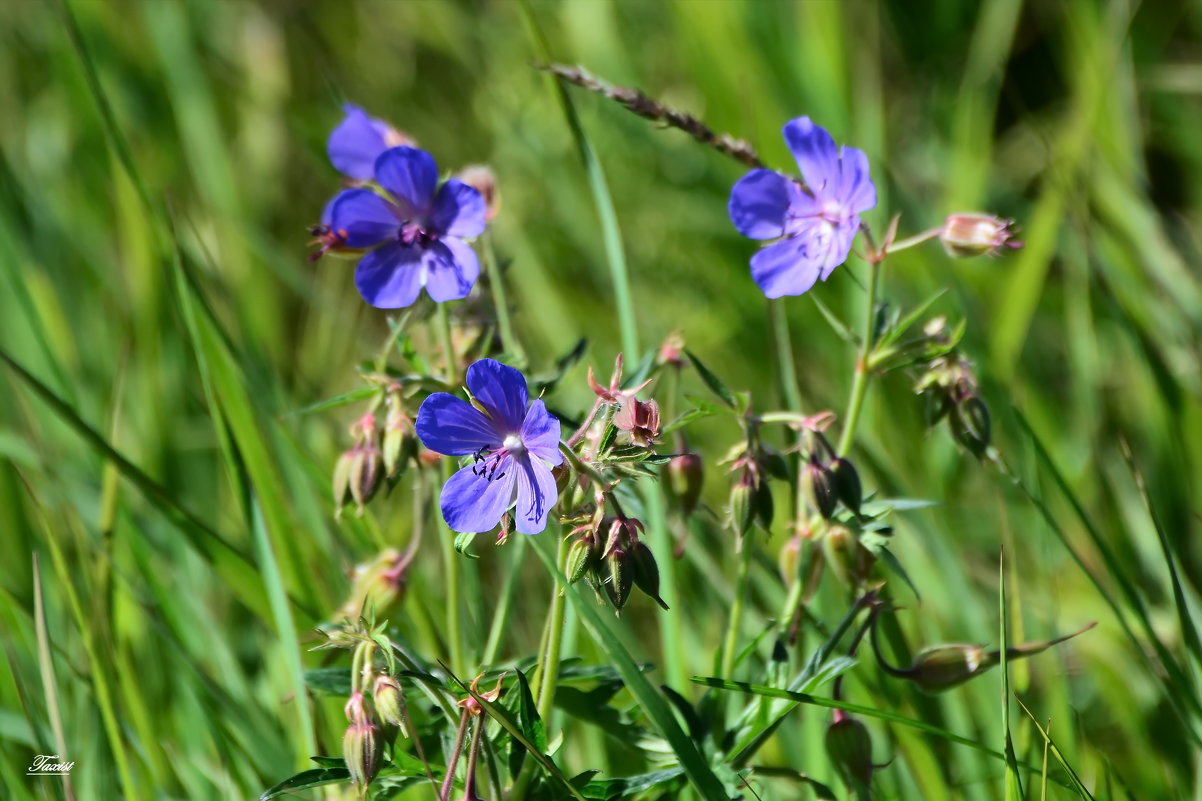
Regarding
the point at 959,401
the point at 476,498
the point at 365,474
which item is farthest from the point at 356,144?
the point at 959,401

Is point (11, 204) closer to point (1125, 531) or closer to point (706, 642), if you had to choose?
point (706, 642)

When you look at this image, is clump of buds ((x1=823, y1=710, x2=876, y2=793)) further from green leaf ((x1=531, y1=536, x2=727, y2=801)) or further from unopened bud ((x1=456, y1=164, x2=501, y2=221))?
unopened bud ((x1=456, y1=164, x2=501, y2=221))

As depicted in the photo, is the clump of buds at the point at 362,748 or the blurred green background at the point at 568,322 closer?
the clump of buds at the point at 362,748

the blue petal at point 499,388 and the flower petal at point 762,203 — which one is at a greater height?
the flower petal at point 762,203

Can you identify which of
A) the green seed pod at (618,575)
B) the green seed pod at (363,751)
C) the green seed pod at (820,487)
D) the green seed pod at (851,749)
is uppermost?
the green seed pod at (820,487)

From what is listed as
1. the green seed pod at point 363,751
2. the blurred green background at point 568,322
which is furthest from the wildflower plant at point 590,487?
the blurred green background at point 568,322

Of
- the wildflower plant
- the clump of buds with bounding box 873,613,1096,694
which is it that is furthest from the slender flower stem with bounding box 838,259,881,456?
the clump of buds with bounding box 873,613,1096,694

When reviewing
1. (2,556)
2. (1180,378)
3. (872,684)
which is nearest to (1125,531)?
(1180,378)

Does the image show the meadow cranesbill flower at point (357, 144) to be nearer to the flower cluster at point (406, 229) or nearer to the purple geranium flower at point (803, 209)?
the flower cluster at point (406, 229)
